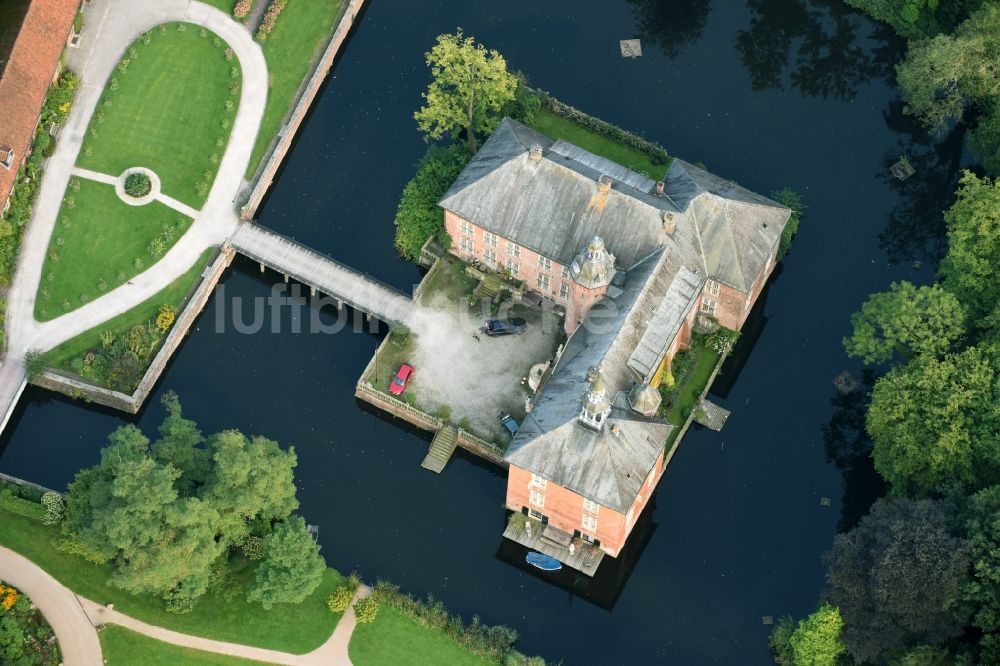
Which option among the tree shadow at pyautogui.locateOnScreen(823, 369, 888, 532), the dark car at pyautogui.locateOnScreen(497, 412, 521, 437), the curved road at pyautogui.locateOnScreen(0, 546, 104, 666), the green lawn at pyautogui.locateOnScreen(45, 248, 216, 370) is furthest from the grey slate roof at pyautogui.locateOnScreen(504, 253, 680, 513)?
the curved road at pyautogui.locateOnScreen(0, 546, 104, 666)

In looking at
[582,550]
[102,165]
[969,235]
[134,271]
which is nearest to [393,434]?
[582,550]

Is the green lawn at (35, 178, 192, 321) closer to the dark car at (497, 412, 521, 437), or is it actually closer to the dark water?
the dark water

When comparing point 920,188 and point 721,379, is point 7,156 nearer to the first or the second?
point 721,379

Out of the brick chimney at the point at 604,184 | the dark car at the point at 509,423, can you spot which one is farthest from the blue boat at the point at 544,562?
the brick chimney at the point at 604,184

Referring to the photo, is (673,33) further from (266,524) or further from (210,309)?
(266,524)

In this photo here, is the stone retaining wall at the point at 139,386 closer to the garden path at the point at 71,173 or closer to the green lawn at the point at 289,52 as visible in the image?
the garden path at the point at 71,173
